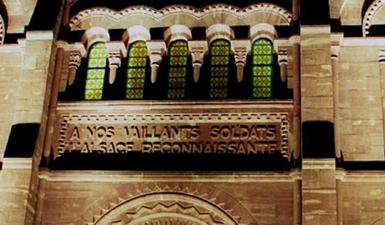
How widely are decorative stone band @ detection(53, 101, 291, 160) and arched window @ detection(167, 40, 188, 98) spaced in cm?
78

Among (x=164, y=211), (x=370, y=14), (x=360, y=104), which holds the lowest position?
(x=164, y=211)

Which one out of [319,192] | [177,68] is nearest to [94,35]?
[177,68]

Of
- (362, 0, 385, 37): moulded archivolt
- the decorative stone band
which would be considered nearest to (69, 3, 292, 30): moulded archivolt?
(362, 0, 385, 37): moulded archivolt

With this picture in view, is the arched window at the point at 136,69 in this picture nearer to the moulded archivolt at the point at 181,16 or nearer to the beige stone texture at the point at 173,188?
the moulded archivolt at the point at 181,16

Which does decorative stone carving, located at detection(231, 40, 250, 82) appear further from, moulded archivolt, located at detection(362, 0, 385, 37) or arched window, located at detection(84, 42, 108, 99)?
arched window, located at detection(84, 42, 108, 99)

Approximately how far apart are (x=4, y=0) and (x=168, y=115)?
6.34 m

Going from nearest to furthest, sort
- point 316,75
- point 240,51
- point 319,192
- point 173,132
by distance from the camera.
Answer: point 319,192 < point 316,75 < point 173,132 < point 240,51

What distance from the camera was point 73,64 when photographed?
2355 cm

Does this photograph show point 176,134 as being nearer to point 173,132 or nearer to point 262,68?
point 173,132

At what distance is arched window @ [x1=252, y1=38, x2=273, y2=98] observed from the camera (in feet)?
74.3

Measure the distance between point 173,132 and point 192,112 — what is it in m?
0.71

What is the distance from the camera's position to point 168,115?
22.3 meters

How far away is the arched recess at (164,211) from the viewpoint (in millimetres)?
20953

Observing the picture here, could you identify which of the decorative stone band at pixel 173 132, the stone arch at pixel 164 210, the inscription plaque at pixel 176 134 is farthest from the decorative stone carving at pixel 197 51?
the stone arch at pixel 164 210
